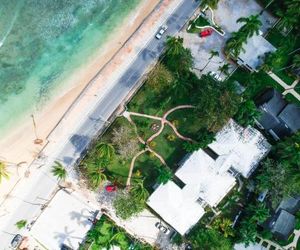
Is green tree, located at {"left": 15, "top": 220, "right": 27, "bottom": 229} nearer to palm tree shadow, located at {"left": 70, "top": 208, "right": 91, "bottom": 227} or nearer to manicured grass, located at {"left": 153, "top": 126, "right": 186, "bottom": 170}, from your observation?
palm tree shadow, located at {"left": 70, "top": 208, "right": 91, "bottom": 227}

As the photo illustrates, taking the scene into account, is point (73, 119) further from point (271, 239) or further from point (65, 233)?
point (271, 239)

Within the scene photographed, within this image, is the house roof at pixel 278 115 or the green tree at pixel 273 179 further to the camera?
the house roof at pixel 278 115

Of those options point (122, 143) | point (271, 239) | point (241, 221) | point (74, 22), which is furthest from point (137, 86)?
point (271, 239)

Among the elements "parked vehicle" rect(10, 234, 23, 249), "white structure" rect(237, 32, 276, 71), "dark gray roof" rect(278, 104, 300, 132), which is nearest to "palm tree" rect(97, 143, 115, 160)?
"parked vehicle" rect(10, 234, 23, 249)

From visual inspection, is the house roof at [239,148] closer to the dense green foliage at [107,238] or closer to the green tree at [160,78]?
the green tree at [160,78]

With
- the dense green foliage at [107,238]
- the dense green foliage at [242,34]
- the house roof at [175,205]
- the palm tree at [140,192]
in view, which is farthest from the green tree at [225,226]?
the dense green foliage at [242,34]

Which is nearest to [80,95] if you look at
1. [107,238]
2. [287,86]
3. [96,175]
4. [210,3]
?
[96,175]

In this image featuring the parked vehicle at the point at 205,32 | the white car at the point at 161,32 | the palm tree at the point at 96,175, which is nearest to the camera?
the palm tree at the point at 96,175
